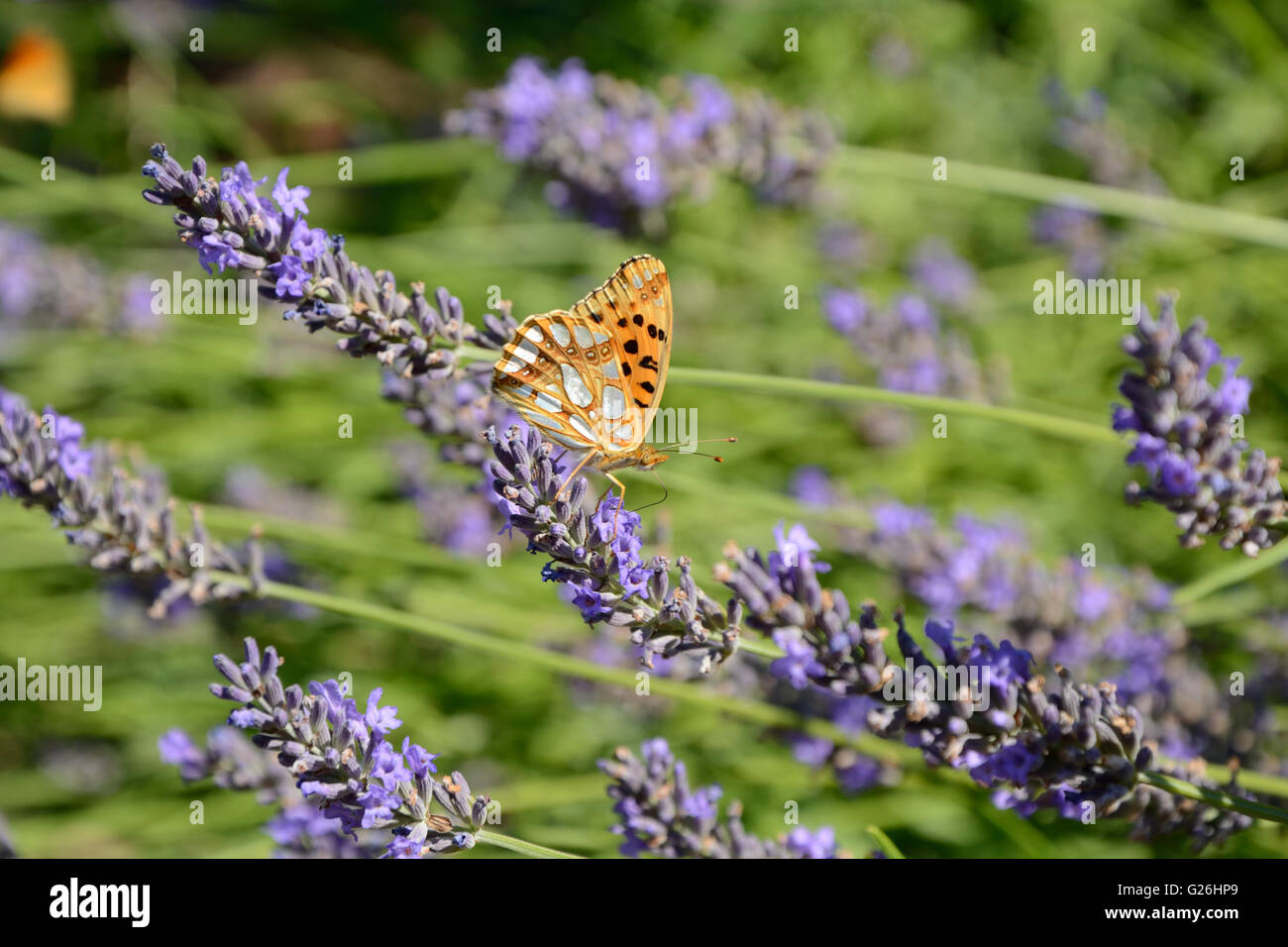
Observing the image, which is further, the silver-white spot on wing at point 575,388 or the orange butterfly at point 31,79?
the orange butterfly at point 31,79

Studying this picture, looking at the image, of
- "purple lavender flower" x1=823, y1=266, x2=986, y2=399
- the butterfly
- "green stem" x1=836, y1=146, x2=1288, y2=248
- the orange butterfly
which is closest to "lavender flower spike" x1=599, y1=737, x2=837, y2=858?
the butterfly

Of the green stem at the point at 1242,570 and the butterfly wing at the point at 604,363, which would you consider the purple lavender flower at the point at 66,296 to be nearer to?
the butterfly wing at the point at 604,363

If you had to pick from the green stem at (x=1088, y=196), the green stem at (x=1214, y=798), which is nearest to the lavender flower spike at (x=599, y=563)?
the green stem at (x=1214, y=798)

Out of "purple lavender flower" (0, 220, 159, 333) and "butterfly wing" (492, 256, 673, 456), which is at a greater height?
"purple lavender flower" (0, 220, 159, 333)

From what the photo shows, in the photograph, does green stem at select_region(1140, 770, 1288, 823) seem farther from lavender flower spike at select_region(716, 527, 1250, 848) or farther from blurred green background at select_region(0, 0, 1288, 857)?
blurred green background at select_region(0, 0, 1288, 857)

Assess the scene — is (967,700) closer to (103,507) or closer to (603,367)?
(603,367)
